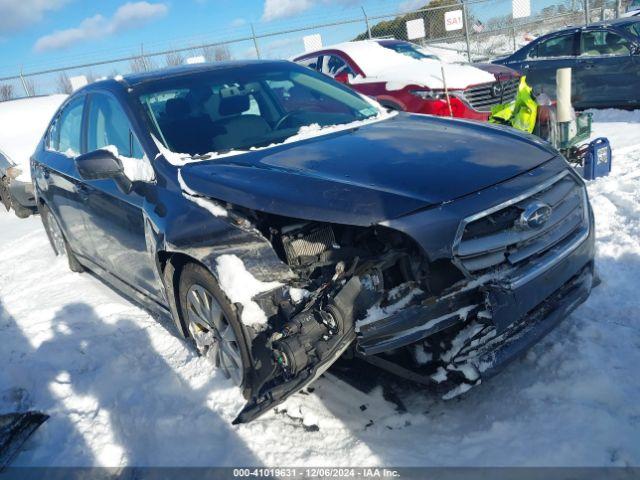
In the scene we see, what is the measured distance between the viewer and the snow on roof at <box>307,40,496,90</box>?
7.29 m

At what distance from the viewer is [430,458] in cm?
237

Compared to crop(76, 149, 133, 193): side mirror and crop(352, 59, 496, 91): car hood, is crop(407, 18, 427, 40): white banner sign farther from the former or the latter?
crop(76, 149, 133, 193): side mirror

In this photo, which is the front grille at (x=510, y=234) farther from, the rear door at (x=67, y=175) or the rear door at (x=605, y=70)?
the rear door at (x=605, y=70)

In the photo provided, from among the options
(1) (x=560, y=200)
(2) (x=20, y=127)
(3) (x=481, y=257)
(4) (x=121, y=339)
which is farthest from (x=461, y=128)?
(2) (x=20, y=127)

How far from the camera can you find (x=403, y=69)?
785cm

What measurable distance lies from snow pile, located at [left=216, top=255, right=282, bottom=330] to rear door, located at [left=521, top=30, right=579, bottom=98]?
8716 millimetres

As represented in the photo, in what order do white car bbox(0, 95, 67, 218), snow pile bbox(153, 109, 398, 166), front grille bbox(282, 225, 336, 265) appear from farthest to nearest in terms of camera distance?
white car bbox(0, 95, 67, 218), snow pile bbox(153, 109, 398, 166), front grille bbox(282, 225, 336, 265)

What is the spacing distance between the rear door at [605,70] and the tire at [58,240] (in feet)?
27.9

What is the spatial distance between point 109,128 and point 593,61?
8603 mm

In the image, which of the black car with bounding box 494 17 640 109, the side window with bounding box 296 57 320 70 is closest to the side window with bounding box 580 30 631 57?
the black car with bounding box 494 17 640 109

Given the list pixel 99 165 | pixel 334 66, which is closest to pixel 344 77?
pixel 334 66

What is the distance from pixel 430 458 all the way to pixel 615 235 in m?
2.66

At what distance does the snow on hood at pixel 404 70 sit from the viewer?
7.28 meters

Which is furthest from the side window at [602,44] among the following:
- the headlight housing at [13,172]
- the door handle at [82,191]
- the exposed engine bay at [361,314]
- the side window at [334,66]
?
the headlight housing at [13,172]
